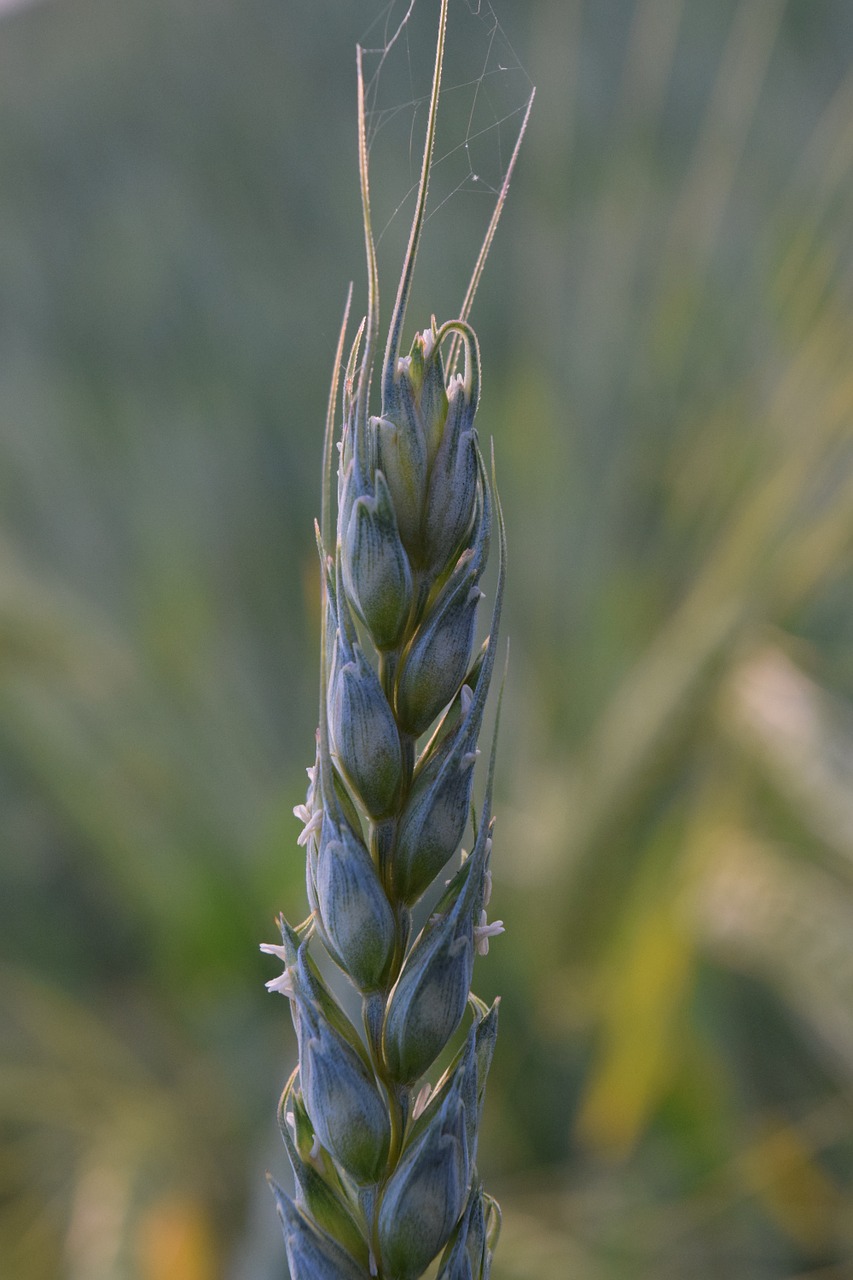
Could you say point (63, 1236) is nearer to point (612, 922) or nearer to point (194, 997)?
point (194, 997)

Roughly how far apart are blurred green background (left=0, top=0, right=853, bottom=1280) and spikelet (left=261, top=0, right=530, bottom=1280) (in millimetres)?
137

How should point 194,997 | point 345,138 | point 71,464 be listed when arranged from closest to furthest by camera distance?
1. point 194,997
2. point 71,464
3. point 345,138

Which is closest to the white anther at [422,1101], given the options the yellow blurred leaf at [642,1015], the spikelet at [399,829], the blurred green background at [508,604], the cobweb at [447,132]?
the spikelet at [399,829]

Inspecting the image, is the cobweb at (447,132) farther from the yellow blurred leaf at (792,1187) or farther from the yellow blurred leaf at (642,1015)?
the yellow blurred leaf at (792,1187)

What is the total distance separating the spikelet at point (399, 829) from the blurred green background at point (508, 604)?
14 centimetres

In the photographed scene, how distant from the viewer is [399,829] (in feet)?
0.73

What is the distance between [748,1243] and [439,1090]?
60 centimetres

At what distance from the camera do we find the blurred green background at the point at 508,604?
648mm

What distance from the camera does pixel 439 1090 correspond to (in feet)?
0.73

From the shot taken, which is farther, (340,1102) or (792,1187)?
(792,1187)

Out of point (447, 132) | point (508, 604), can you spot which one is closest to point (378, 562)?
point (508, 604)

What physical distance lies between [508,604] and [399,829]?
0.97 m

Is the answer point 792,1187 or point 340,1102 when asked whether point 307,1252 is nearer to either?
point 340,1102

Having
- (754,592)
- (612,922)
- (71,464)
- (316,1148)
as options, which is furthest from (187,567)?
(316,1148)
